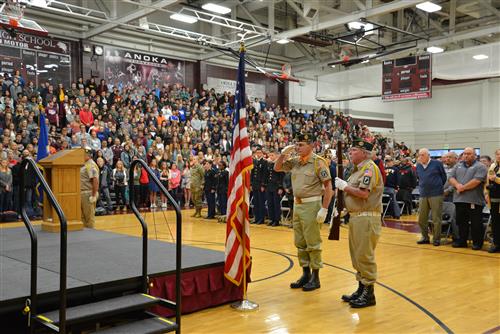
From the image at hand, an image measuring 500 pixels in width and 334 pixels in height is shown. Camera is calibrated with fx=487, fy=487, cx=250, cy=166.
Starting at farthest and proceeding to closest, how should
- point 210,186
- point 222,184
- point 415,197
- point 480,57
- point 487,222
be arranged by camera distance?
point 480,57
point 415,197
point 210,186
point 222,184
point 487,222

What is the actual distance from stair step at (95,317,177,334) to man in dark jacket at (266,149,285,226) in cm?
760

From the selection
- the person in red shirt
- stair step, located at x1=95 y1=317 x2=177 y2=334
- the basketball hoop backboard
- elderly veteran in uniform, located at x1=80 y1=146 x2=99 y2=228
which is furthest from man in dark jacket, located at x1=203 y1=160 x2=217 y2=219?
stair step, located at x1=95 y1=317 x2=177 y2=334

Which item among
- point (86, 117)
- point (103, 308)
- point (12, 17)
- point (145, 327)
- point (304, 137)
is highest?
point (12, 17)

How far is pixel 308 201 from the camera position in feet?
17.9

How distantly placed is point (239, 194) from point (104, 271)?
1.60m

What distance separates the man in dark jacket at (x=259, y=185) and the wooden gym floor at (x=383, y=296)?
3.19m

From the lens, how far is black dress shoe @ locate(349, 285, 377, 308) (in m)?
4.80

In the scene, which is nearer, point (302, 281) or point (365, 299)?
point (365, 299)

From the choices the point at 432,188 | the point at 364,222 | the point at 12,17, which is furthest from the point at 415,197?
the point at 12,17

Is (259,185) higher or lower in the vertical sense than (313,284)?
higher

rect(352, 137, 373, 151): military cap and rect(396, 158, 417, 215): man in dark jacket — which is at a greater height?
rect(352, 137, 373, 151): military cap

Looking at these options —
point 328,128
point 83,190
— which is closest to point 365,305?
point 83,190

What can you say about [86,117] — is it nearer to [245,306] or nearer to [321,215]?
[321,215]

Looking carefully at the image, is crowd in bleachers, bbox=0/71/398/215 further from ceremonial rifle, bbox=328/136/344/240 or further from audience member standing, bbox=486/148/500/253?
ceremonial rifle, bbox=328/136/344/240
